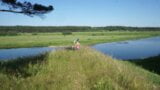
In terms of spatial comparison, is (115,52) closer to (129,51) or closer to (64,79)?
(129,51)

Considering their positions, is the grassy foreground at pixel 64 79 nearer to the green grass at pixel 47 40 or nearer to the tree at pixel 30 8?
the tree at pixel 30 8

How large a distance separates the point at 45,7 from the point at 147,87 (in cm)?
490

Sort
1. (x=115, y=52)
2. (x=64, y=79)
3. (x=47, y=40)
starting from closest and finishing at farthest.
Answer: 1. (x=64, y=79)
2. (x=115, y=52)
3. (x=47, y=40)

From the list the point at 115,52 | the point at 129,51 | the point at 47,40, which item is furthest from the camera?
the point at 47,40

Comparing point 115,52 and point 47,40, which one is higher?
point 115,52

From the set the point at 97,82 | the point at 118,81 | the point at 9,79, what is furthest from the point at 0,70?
the point at 118,81

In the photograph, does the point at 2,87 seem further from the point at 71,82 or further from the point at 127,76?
the point at 127,76

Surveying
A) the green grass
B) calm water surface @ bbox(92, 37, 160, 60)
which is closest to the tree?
calm water surface @ bbox(92, 37, 160, 60)

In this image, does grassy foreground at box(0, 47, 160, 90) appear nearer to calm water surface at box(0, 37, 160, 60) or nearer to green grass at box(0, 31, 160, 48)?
calm water surface at box(0, 37, 160, 60)

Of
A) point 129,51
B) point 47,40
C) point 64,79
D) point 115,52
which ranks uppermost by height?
point 64,79

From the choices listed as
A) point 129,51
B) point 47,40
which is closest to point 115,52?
point 129,51

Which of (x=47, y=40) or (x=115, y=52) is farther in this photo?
(x=47, y=40)

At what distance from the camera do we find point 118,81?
10266 millimetres

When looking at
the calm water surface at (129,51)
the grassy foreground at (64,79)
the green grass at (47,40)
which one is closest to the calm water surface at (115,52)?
the calm water surface at (129,51)
